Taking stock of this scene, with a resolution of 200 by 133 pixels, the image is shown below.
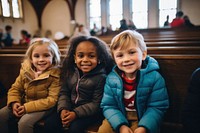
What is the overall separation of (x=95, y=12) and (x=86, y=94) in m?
12.1

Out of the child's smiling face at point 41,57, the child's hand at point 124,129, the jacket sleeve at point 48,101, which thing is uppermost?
the child's smiling face at point 41,57

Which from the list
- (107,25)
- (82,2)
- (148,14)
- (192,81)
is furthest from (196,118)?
(82,2)

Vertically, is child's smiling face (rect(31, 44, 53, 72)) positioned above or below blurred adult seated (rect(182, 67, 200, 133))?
above

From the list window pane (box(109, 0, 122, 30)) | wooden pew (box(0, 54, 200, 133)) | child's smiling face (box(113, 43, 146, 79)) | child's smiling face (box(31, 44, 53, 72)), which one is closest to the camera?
child's smiling face (box(113, 43, 146, 79))

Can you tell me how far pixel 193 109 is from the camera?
1.37 m

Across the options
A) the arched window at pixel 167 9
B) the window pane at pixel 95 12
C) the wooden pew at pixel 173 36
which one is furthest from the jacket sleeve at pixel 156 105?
the window pane at pixel 95 12

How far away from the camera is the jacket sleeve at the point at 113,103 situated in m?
1.46

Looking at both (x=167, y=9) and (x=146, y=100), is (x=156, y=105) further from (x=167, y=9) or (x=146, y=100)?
(x=167, y=9)

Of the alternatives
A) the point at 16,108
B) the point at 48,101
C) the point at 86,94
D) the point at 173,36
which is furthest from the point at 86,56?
the point at 173,36

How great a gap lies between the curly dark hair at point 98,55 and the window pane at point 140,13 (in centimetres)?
1075

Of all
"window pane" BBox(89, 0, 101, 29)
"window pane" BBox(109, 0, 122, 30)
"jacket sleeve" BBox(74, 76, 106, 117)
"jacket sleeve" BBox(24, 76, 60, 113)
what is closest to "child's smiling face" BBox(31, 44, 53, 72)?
"jacket sleeve" BBox(24, 76, 60, 113)

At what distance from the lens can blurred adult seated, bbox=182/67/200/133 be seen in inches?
53.7

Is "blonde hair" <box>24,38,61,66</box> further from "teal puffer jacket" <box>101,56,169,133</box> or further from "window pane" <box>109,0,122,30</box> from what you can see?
"window pane" <box>109,0,122,30</box>

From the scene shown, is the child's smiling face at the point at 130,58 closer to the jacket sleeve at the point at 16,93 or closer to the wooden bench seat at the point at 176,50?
the wooden bench seat at the point at 176,50
